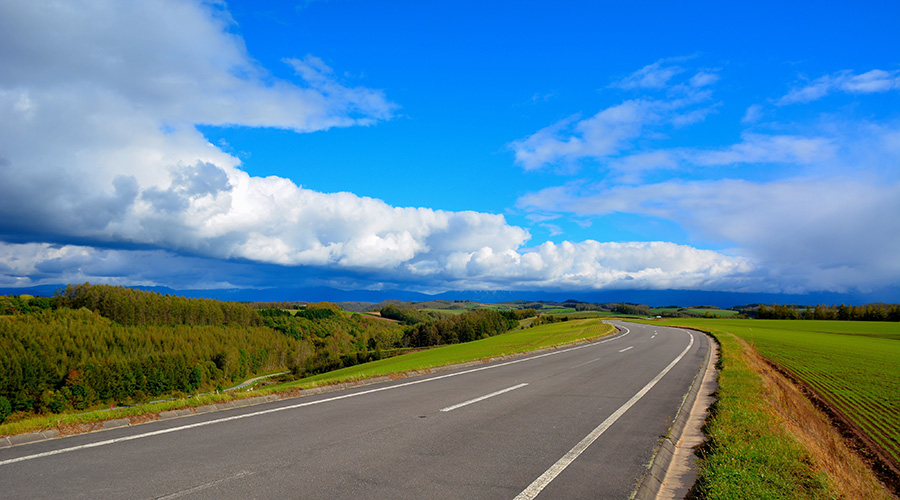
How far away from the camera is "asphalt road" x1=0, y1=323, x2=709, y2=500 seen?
4992 mm

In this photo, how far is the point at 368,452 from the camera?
6.36 meters

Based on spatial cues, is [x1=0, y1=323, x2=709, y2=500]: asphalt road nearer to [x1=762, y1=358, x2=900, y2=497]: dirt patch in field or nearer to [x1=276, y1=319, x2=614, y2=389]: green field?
[x1=276, y1=319, x2=614, y2=389]: green field

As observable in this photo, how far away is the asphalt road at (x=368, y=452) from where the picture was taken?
4.99 metres

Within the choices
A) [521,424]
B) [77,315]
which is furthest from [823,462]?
[77,315]

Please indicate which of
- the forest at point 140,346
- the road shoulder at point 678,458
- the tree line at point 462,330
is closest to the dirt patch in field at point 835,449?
the road shoulder at point 678,458

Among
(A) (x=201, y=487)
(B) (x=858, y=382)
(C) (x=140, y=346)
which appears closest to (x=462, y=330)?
(C) (x=140, y=346)

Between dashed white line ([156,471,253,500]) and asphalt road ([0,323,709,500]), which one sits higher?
dashed white line ([156,471,253,500])

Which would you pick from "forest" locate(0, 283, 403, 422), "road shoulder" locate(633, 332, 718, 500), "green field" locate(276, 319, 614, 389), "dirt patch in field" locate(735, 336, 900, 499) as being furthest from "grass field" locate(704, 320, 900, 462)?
"forest" locate(0, 283, 403, 422)

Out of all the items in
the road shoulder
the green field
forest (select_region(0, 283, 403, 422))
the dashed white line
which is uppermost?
the dashed white line

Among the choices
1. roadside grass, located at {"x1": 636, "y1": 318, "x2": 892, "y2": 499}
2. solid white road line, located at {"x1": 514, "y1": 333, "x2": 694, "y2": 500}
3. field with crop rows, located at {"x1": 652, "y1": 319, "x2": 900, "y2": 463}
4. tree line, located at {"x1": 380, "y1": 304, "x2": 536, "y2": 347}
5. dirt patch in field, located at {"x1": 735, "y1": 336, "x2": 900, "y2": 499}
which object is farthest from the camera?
tree line, located at {"x1": 380, "y1": 304, "x2": 536, "y2": 347}

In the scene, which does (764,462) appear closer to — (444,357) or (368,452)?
(368,452)

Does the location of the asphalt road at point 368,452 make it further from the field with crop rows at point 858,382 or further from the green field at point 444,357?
the field with crop rows at point 858,382

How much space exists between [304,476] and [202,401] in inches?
215

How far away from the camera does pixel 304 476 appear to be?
5301 millimetres
